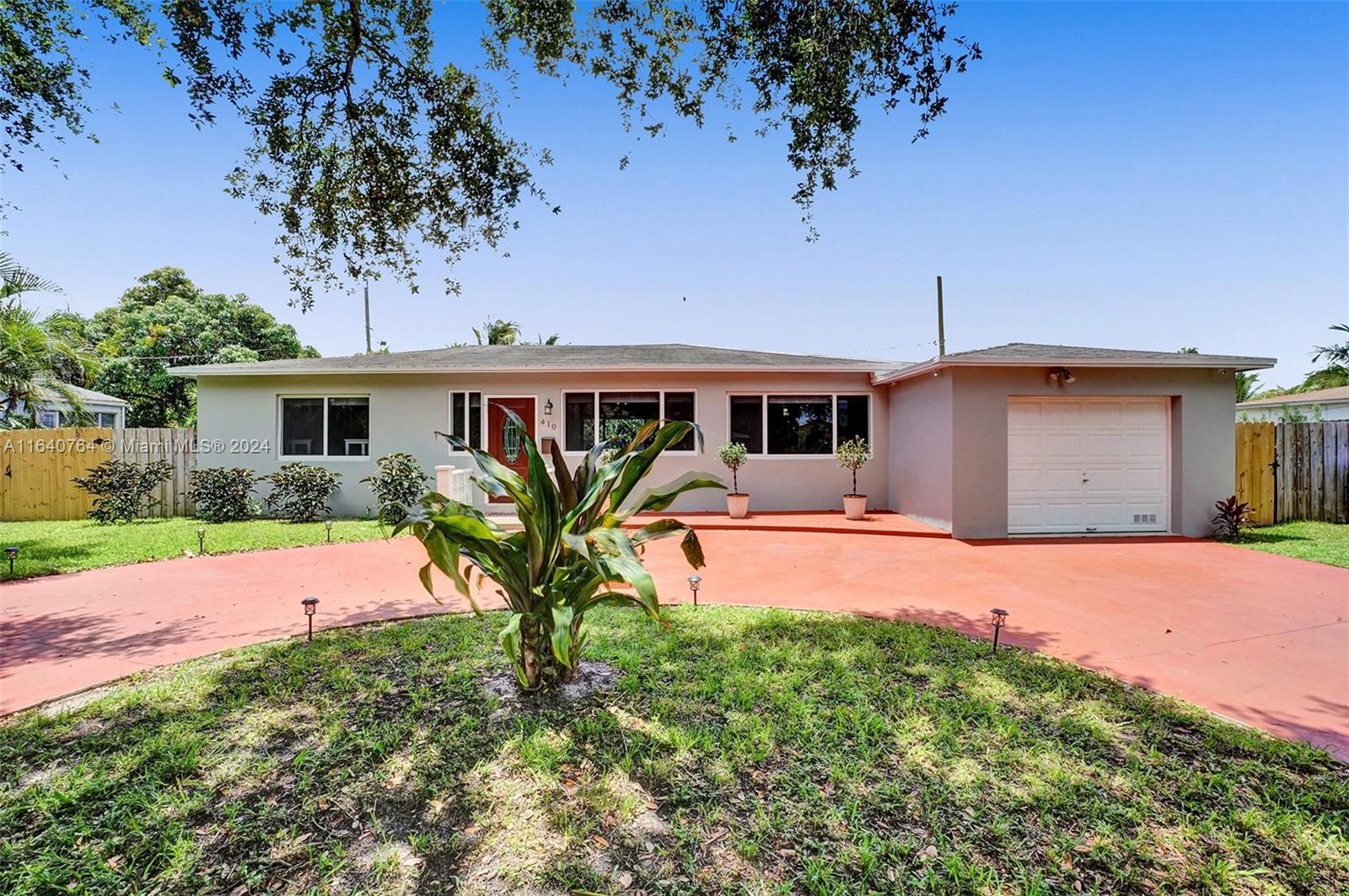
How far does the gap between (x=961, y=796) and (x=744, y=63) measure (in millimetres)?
6463

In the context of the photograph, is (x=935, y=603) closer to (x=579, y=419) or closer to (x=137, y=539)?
(x=579, y=419)

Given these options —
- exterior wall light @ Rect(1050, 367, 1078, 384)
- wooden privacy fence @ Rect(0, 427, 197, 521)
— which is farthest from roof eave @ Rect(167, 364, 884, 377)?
exterior wall light @ Rect(1050, 367, 1078, 384)

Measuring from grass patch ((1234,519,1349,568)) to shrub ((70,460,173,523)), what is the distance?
18.3 meters

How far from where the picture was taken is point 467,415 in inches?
426

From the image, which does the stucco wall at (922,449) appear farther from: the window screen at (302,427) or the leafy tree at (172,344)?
the leafy tree at (172,344)

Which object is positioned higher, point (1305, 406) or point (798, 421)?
point (1305, 406)

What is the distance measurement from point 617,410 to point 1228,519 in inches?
401

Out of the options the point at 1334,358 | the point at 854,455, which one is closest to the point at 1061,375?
the point at 854,455

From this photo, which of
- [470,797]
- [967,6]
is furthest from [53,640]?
[967,6]

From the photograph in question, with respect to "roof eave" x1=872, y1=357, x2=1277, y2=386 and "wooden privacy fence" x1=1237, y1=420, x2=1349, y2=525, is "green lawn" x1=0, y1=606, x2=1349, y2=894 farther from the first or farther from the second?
"wooden privacy fence" x1=1237, y1=420, x2=1349, y2=525

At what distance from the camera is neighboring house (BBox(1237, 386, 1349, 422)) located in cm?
1551

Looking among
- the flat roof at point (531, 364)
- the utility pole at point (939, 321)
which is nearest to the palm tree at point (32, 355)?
the flat roof at point (531, 364)

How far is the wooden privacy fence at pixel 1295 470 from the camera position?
380 inches

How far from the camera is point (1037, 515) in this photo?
870 centimetres
